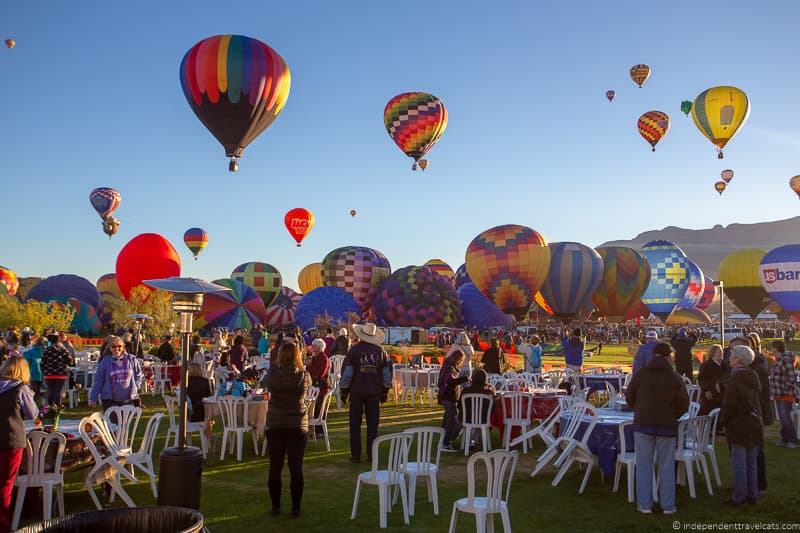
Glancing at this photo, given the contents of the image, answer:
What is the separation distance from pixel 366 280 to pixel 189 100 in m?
29.5

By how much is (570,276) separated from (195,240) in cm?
2614

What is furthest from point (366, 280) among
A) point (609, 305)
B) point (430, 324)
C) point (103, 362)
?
point (103, 362)

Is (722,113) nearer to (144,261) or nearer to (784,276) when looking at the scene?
(784,276)

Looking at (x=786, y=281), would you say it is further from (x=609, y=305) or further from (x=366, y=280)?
(x=366, y=280)

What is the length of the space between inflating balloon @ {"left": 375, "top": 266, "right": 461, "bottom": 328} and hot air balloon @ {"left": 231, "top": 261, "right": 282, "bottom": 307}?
9817 millimetres

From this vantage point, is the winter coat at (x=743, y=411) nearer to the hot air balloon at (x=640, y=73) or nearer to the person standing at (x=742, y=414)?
the person standing at (x=742, y=414)

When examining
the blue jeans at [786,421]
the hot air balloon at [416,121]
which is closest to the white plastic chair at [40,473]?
the blue jeans at [786,421]

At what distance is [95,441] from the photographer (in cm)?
701

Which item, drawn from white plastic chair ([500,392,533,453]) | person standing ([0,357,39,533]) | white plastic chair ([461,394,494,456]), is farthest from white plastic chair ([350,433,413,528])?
white plastic chair ([500,392,533,453])

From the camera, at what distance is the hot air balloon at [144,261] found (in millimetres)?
37844

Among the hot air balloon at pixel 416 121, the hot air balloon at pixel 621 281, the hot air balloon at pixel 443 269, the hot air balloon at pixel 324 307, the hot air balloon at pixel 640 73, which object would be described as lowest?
the hot air balloon at pixel 324 307

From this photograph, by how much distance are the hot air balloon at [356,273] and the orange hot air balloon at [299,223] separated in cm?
375

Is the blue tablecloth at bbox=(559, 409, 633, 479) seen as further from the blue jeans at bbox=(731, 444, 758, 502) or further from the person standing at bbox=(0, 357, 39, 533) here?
the person standing at bbox=(0, 357, 39, 533)

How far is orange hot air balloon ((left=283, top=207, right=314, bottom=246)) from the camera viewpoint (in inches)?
1752
